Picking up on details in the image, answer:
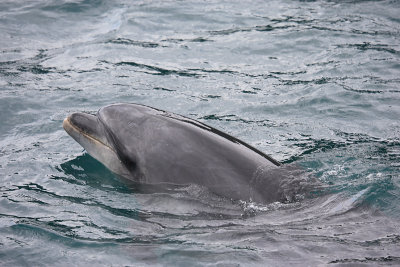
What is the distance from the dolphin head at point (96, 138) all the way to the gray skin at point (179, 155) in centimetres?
1

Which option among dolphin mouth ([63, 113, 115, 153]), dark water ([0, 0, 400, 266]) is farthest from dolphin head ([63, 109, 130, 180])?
dark water ([0, 0, 400, 266])

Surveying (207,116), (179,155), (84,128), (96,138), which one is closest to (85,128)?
(84,128)

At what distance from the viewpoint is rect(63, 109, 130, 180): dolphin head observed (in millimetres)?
8070

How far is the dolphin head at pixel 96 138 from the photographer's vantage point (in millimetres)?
8070

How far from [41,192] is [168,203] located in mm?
2201

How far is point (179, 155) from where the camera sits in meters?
7.32

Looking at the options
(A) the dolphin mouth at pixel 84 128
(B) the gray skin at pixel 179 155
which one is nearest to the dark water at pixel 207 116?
(B) the gray skin at pixel 179 155

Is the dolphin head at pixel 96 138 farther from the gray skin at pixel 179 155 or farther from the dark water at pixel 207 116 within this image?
the dark water at pixel 207 116

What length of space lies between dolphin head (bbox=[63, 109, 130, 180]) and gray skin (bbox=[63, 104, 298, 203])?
1 centimetres

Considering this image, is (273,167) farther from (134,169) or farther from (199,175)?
(134,169)

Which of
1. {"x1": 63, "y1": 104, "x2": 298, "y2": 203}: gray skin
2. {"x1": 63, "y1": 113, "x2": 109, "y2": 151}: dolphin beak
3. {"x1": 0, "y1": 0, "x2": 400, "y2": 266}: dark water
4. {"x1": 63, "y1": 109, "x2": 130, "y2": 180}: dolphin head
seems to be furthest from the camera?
{"x1": 63, "y1": 113, "x2": 109, "y2": 151}: dolphin beak

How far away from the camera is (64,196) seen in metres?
8.30

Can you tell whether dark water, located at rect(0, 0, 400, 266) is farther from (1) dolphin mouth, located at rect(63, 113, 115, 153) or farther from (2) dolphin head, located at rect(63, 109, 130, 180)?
(1) dolphin mouth, located at rect(63, 113, 115, 153)

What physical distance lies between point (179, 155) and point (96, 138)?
156cm
